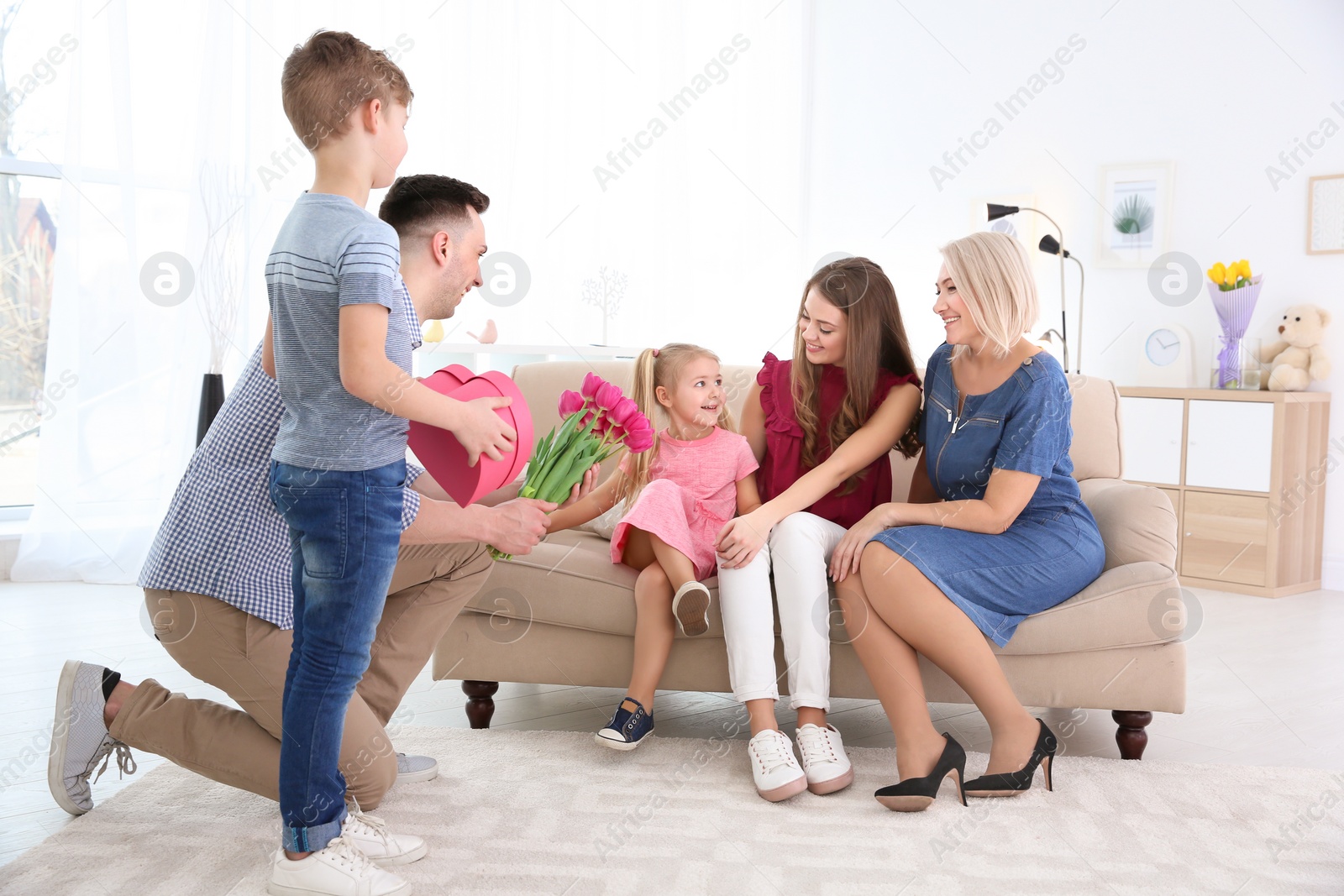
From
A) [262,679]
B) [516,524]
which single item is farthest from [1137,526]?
[262,679]

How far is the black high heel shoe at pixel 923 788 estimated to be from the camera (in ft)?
5.60

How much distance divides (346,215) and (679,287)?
3.77 metres

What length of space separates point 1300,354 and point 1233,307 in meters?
0.30

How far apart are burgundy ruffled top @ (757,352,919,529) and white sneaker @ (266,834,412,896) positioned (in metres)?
1.11

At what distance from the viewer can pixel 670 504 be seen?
2.04 meters

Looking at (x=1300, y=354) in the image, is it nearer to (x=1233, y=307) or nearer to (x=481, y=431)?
(x=1233, y=307)

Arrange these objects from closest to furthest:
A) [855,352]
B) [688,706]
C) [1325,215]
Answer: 1. [855,352]
2. [688,706]
3. [1325,215]

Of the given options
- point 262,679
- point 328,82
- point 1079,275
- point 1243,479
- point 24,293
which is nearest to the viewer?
point 328,82

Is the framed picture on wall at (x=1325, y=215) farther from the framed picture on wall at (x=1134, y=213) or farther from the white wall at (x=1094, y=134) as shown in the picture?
the framed picture on wall at (x=1134, y=213)

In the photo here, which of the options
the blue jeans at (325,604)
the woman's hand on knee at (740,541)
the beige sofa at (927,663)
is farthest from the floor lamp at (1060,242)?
the blue jeans at (325,604)

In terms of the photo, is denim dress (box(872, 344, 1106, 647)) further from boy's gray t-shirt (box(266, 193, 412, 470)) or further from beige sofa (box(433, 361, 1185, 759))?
boy's gray t-shirt (box(266, 193, 412, 470))

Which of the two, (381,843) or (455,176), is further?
(455,176)

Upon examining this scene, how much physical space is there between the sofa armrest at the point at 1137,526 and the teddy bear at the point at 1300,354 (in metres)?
2.14

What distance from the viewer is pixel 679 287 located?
5.00 m
